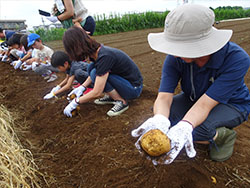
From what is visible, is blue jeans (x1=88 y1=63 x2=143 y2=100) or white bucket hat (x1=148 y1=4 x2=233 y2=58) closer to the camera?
white bucket hat (x1=148 y1=4 x2=233 y2=58)

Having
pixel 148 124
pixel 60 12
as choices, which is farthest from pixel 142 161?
pixel 60 12

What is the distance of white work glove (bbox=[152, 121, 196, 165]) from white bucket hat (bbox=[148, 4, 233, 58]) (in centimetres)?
39

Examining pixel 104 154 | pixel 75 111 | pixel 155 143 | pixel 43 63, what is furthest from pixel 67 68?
pixel 155 143

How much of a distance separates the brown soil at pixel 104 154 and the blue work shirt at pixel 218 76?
17.7 inches

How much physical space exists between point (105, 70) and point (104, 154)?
2.53ft

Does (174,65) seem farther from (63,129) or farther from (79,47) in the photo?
(63,129)

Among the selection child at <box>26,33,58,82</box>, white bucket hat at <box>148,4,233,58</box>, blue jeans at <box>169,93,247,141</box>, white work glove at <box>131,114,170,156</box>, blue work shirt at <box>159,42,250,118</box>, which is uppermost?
white bucket hat at <box>148,4,233,58</box>

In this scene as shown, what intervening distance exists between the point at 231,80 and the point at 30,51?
420 cm

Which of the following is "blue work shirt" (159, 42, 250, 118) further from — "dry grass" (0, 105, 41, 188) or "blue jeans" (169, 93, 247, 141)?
"dry grass" (0, 105, 41, 188)

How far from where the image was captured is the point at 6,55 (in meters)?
5.21

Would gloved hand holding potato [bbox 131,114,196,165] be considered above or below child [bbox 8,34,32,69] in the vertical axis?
above

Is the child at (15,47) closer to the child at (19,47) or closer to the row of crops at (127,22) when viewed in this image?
the child at (19,47)

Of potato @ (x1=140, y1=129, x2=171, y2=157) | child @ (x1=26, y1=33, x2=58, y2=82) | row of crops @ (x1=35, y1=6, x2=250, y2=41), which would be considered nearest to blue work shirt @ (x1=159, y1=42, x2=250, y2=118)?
potato @ (x1=140, y1=129, x2=171, y2=157)

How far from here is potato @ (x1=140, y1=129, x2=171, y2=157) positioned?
36.6 inches
